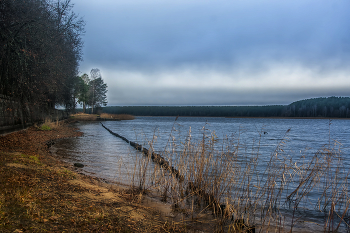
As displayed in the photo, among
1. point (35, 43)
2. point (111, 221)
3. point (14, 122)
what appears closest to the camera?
point (111, 221)

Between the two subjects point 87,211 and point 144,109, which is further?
point 144,109

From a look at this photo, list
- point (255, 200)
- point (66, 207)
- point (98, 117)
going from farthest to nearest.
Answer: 1. point (98, 117)
2. point (255, 200)
3. point (66, 207)

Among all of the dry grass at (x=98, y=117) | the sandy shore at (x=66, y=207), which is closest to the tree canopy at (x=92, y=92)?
the dry grass at (x=98, y=117)

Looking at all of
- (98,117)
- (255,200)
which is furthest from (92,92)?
(255,200)

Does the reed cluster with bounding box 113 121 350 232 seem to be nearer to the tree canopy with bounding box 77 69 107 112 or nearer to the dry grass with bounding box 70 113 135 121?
the dry grass with bounding box 70 113 135 121

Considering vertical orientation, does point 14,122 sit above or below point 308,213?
above

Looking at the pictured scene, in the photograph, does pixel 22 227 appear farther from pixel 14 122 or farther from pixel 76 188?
pixel 14 122

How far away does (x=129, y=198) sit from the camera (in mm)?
4789

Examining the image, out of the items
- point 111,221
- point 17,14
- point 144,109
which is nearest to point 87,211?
point 111,221

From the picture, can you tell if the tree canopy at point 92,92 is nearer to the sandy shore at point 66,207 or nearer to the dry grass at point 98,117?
the dry grass at point 98,117

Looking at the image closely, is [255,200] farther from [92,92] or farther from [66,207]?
[92,92]

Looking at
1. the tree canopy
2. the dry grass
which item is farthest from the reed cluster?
the tree canopy

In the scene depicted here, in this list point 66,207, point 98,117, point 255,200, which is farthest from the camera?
point 98,117

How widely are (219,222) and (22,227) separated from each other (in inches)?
111
